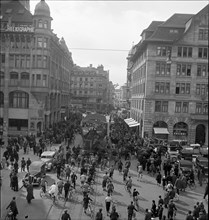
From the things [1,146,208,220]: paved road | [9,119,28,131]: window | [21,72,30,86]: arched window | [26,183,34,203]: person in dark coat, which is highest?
[21,72,30,86]: arched window

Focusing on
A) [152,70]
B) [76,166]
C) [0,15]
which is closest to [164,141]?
[152,70]

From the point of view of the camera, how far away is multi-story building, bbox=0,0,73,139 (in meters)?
56.3

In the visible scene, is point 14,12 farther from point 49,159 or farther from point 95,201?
point 95,201

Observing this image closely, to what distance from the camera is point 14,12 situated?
59.2m

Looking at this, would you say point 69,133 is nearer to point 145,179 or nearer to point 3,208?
point 145,179

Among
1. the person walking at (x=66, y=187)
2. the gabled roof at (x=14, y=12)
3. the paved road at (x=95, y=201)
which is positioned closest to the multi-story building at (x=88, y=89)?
the gabled roof at (x=14, y=12)

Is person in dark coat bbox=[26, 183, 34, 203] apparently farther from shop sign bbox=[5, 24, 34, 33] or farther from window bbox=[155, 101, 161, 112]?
shop sign bbox=[5, 24, 34, 33]

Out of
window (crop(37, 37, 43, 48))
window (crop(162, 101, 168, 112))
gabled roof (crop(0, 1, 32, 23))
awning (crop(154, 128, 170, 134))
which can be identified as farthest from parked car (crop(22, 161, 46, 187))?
gabled roof (crop(0, 1, 32, 23))

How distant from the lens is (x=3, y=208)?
2016 centimetres

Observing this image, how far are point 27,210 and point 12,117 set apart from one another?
1582 inches

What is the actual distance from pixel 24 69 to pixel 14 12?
453 inches

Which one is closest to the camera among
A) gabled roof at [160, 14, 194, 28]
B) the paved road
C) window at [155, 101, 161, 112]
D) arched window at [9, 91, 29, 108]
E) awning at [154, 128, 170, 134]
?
gabled roof at [160, 14, 194, 28]

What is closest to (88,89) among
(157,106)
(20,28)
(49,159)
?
(20,28)

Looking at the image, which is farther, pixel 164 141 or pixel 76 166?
pixel 164 141
